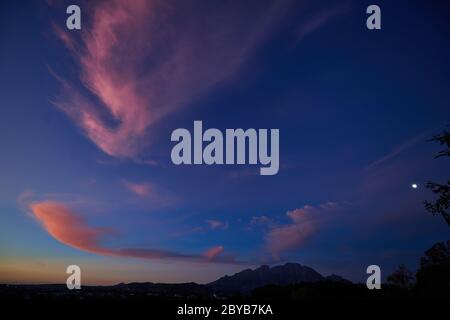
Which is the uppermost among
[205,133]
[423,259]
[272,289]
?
[205,133]
